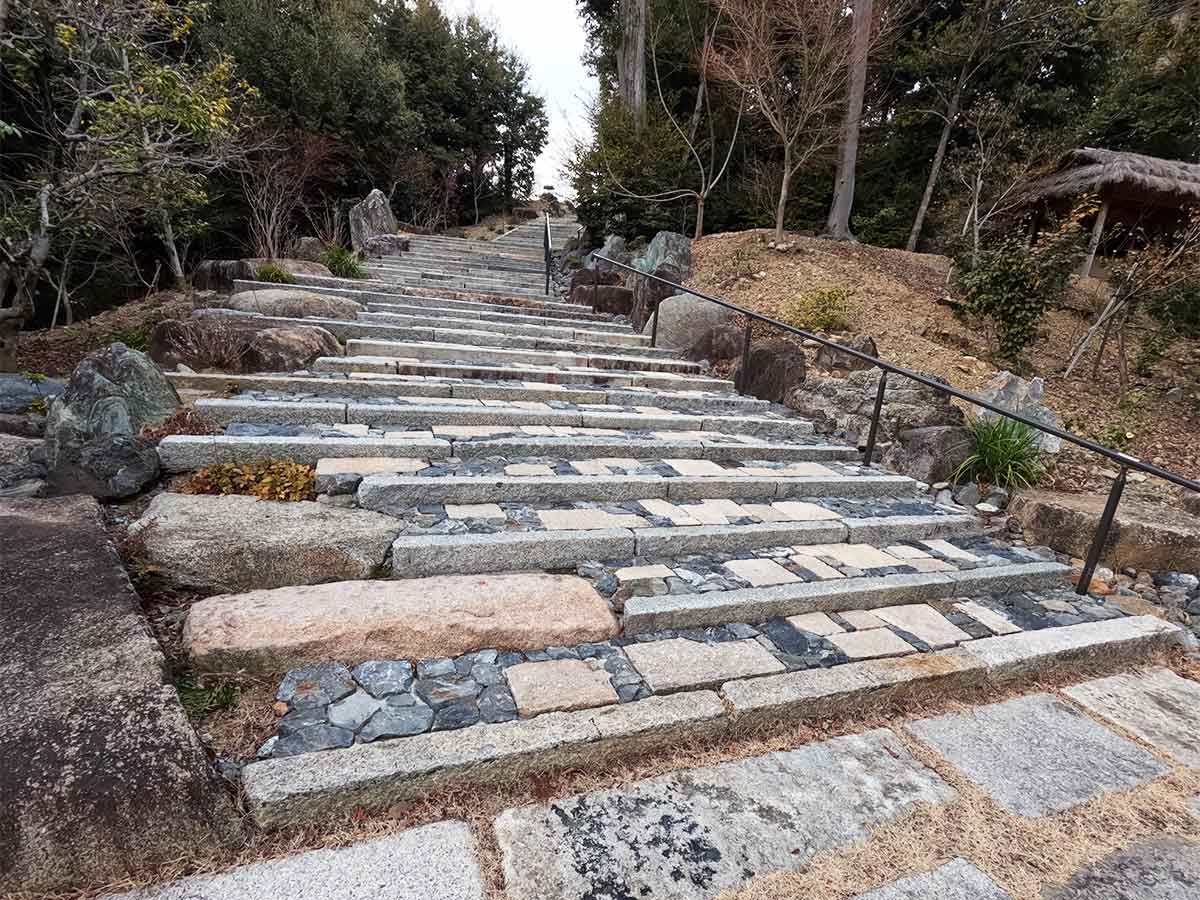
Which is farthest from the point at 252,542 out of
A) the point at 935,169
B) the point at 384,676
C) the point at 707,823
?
the point at 935,169

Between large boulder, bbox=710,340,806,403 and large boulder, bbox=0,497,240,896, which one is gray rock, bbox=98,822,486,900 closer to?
large boulder, bbox=0,497,240,896

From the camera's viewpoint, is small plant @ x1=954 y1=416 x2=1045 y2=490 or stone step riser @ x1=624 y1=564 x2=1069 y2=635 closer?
stone step riser @ x1=624 y1=564 x2=1069 y2=635

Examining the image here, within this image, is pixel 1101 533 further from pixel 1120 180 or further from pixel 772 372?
pixel 1120 180

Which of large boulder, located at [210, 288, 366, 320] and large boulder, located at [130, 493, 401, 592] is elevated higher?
large boulder, located at [210, 288, 366, 320]

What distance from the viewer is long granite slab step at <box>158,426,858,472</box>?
269cm

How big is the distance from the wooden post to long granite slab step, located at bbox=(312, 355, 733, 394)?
25.0ft

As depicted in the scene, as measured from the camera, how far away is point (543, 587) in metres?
2.25

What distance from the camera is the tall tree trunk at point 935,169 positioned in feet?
33.1

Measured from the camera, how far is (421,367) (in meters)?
4.38

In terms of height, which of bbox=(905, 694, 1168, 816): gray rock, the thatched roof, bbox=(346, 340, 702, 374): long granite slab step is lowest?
bbox=(905, 694, 1168, 816): gray rock

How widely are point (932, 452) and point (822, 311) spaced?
9.08 feet

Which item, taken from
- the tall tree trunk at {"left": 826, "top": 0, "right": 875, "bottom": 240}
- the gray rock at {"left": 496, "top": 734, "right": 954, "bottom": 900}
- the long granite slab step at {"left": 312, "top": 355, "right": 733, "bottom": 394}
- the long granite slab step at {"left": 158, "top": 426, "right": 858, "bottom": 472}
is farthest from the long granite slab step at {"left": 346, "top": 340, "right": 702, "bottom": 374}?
the tall tree trunk at {"left": 826, "top": 0, "right": 875, "bottom": 240}

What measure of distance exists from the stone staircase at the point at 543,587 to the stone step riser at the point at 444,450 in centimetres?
1

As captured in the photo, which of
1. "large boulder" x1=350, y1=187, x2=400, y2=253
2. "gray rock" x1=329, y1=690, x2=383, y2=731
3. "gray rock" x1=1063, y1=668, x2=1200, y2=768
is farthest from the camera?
"large boulder" x1=350, y1=187, x2=400, y2=253
